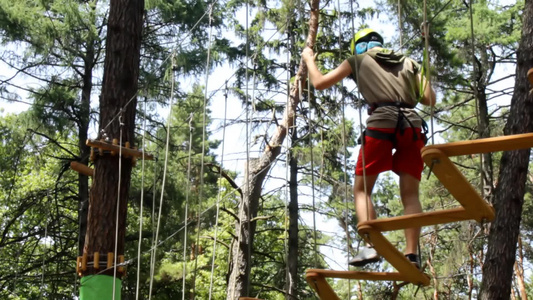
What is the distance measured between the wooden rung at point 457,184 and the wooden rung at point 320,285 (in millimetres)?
871

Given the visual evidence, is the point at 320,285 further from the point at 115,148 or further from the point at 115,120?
the point at 115,120

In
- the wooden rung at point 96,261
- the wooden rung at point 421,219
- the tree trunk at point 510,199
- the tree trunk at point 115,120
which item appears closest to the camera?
the wooden rung at point 421,219

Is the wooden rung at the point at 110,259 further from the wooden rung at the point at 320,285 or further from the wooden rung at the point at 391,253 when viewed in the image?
the wooden rung at the point at 391,253

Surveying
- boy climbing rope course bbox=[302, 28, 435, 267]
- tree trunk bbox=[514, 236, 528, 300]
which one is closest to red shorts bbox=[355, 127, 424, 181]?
boy climbing rope course bbox=[302, 28, 435, 267]

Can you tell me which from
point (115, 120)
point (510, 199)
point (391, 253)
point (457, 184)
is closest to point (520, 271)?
point (510, 199)

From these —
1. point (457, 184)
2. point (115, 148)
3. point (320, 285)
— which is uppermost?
point (115, 148)

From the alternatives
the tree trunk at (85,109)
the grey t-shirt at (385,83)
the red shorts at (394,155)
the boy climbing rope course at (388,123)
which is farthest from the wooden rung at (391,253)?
the tree trunk at (85,109)

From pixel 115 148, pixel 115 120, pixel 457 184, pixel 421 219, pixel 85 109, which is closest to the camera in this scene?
pixel 457 184

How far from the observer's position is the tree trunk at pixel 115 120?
5.29 meters

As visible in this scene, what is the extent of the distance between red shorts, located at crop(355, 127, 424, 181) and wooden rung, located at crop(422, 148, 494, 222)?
22.4 inches

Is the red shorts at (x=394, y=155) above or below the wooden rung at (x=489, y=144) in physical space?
above

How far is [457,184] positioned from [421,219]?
213mm

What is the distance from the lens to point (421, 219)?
261 centimetres

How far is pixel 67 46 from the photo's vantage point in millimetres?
11336
